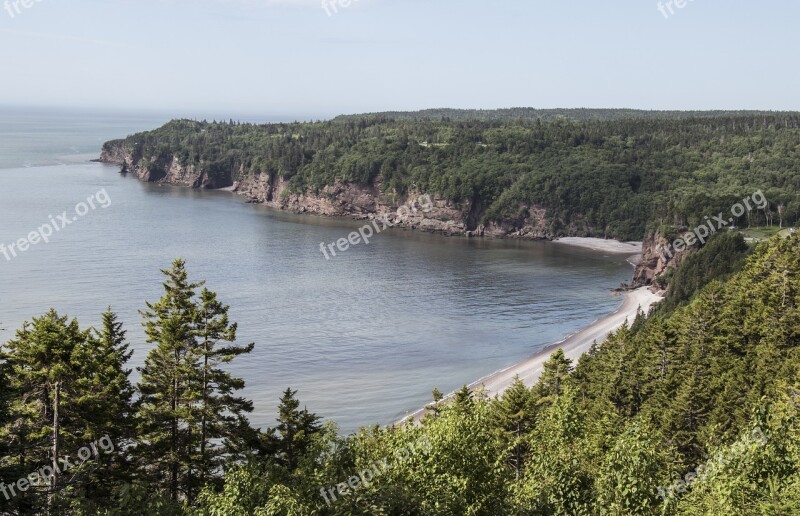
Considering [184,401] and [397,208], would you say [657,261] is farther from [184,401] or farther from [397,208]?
[184,401]

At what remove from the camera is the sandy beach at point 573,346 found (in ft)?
223

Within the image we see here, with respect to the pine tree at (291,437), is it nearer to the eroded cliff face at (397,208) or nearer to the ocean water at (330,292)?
the ocean water at (330,292)

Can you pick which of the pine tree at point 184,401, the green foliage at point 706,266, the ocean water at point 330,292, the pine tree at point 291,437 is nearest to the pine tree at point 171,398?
the pine tree at point 184,401

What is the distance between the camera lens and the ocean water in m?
69.1

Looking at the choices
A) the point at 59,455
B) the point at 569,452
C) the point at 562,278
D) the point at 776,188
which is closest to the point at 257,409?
the point at 59,455

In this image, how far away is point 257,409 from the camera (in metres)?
59.0

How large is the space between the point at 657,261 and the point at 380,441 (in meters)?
90.2

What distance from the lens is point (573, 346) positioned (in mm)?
80000

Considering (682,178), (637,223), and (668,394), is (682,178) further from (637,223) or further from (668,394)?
(668,394)

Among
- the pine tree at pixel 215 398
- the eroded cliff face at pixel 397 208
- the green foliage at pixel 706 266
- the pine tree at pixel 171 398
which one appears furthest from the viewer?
the eroded cliff face at pixel 397 208

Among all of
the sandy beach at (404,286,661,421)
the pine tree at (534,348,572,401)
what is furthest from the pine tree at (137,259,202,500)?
the sandy beach at (404,286,661,421)

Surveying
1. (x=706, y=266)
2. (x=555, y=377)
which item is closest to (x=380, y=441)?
(x=555, y=377)

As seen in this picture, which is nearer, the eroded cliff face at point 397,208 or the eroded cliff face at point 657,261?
the eroded cliff face at point 657,261

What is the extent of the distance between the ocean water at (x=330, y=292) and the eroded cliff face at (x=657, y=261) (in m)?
3.88
